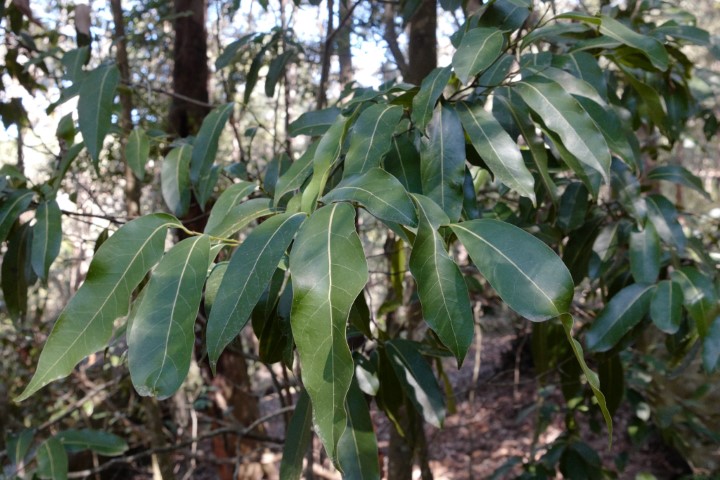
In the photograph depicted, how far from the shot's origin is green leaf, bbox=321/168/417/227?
68 cm

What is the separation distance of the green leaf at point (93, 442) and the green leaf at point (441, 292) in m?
1.28

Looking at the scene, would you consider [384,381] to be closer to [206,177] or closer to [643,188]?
[206,177]

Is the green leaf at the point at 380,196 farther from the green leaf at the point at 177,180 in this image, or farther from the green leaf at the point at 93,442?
the green leaf at the point at 93,442

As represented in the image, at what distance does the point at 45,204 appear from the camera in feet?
4.40

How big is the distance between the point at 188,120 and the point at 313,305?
246 centimetres

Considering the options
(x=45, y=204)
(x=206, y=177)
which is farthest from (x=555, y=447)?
(x=45, y=204)

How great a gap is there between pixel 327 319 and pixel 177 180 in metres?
0.97

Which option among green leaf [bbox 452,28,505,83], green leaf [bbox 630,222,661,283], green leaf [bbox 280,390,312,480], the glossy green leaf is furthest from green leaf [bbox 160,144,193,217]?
green leaf [bbox 630,222,661,283]

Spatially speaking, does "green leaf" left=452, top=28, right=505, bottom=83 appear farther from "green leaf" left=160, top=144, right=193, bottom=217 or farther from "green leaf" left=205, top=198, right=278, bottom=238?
"green leaf" left=160, top=144, right=193, bottom=217

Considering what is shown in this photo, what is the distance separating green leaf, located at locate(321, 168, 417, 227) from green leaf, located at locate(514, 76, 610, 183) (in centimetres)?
32

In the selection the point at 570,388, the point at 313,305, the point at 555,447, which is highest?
the point at 313,305

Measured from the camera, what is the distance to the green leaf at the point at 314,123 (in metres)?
1.21

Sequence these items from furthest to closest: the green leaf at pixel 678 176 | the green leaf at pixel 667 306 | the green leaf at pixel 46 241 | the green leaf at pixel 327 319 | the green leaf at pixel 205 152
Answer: the green leaf at pixel 678 176 → the green leaf at pixel 205 152 → the green leaf at pixel 46 241 → the green leaf at pixel 667 306 → the green leaf at pixel 327 319

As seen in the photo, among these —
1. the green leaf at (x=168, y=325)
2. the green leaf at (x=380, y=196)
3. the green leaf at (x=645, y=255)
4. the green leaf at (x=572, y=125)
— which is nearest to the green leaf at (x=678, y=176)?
the green leaf at (x=645, y=255)
